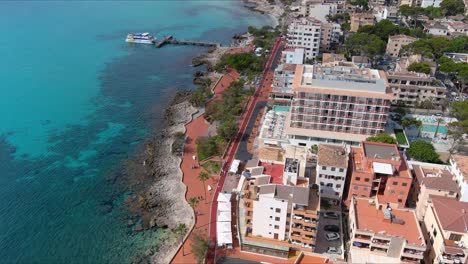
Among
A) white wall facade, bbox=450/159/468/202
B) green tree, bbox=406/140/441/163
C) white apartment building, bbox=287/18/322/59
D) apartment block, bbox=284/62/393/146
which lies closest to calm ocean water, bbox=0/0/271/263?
apartment block, bbox=284/62/393/146

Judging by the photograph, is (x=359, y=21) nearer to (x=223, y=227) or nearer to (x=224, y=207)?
(x=224, y=207)

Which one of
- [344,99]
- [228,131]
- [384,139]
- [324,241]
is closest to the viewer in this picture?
[324,241]

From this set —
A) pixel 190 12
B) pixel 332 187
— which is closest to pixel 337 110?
pixel 332 187

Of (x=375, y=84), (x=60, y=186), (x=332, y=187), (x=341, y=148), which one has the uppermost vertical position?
(x=375, y=84)

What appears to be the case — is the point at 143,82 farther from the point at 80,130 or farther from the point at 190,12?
the point at 190,12

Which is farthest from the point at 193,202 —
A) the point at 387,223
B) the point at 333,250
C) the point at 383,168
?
the point at 383,168

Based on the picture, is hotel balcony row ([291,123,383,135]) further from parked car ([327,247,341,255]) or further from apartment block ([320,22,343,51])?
apartment block ([320,22,343,51])
